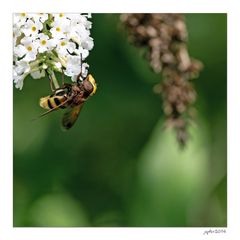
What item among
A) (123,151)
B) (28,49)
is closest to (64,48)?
(28,49)

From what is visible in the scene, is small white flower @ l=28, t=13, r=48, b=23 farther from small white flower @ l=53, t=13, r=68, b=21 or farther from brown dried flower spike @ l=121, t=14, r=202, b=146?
brown dried flower spike @ l=121, t=14, r=202, b=146

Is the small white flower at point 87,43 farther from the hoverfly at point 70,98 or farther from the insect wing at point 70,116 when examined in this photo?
the insect wing at point 70,116

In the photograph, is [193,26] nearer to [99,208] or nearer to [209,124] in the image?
[209,124]

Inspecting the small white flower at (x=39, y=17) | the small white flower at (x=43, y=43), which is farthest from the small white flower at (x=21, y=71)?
the small white flower at (x=39, y=17)

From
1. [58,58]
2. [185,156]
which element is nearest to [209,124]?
[185,156]

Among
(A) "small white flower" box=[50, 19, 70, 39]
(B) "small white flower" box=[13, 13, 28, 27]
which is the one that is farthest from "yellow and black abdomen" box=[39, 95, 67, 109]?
(B) "small white flower" box=[13, 13, 28, 27]

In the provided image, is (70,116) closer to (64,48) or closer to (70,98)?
(70,98)
